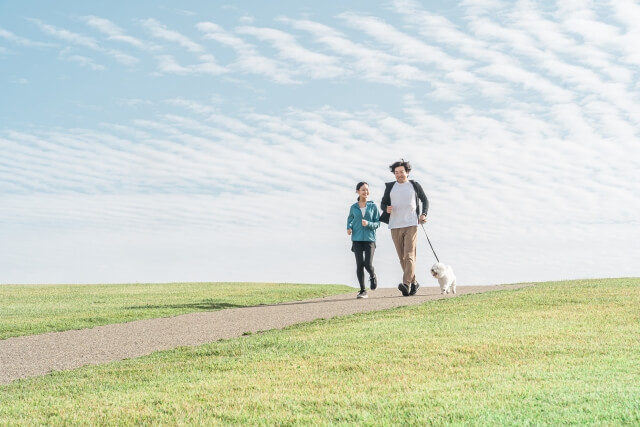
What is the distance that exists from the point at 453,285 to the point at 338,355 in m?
8.84

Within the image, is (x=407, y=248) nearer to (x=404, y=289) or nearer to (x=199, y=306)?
(x=404, y=289)

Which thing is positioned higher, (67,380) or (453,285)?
(453,285)

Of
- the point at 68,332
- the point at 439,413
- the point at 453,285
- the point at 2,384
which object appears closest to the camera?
the point at 439,413

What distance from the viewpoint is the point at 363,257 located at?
646 inches

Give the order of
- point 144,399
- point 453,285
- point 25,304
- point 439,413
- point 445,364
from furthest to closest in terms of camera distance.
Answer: point 25,304, point 453,285, point 445,364, point 144,399, point 439,413

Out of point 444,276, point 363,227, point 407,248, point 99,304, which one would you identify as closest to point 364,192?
point 363,227

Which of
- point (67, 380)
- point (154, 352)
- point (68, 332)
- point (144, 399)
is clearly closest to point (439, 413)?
point (144, 399)

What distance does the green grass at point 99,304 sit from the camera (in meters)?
13.4

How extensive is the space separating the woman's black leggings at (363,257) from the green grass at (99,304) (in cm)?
236

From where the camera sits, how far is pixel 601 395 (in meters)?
6.04

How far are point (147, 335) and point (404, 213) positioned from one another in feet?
21.9

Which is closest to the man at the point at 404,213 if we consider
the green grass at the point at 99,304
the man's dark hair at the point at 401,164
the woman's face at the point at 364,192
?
the man's dark hair at the point at 401,164

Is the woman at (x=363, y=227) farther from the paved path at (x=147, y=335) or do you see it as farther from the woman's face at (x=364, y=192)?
the paved path at (x=147, y=335)

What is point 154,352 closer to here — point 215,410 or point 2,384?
point 2,384
